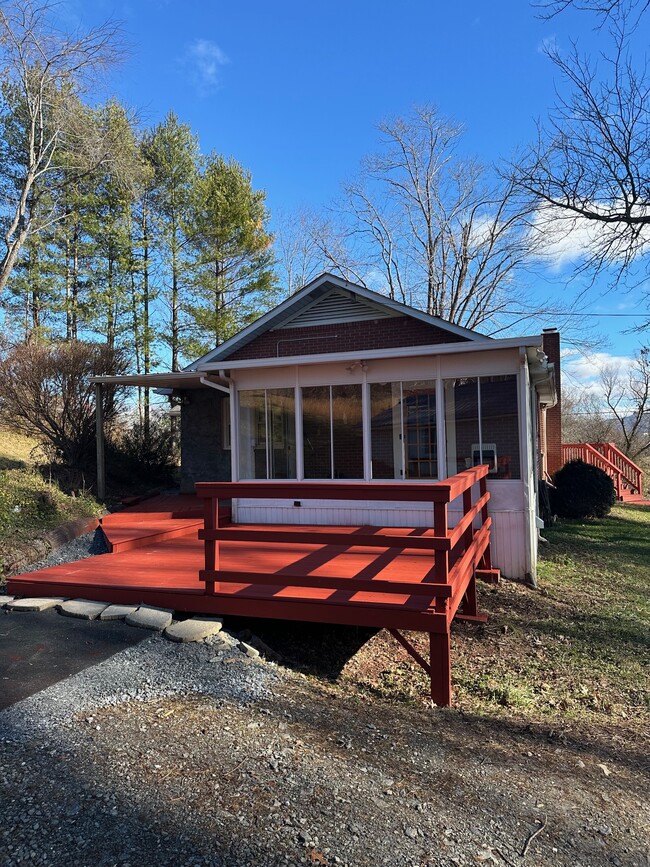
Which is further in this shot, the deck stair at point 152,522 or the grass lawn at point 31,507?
the deck stair at point 152,522

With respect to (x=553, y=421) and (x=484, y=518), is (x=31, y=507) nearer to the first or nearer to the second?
(x=484, y=518)

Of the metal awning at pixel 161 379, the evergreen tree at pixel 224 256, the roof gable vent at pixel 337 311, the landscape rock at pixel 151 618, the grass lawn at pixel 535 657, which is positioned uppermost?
the evergreen tree at pixel 224 256

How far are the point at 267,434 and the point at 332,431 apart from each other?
1134 millimetres

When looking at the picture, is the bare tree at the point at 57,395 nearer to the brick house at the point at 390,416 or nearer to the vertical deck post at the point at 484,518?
the brick house at the point at 390,416

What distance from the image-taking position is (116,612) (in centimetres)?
449

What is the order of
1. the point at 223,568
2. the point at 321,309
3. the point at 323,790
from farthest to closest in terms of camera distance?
the point at 321,309 → the point at 223,568 → the point at 323,790

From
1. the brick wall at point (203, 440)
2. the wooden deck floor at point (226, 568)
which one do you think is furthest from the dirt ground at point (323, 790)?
the brick wall at point (203, 440)

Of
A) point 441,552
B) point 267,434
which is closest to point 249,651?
point 441,552

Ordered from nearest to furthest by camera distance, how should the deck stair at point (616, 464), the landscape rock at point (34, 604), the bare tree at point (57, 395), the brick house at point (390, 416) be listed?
the landscape rock at point (34, 604)
the brick house at point (390, 416)
the bare tree at point (57, 395)
the deck stair at point (616, 464)

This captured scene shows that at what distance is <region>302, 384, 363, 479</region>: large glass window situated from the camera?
8258 millimetres

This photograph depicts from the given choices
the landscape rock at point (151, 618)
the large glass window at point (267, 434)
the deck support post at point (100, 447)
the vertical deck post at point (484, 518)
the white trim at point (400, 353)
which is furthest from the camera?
the deck support post at point (100, 447)

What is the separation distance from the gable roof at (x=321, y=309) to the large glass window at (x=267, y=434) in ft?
5.20

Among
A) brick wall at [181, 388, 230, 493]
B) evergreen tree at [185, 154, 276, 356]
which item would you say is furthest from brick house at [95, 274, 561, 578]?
evergreen tree at [185, 154, 276, 356]

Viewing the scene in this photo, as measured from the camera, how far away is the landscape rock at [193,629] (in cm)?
A: 407
